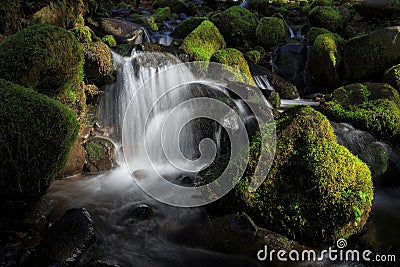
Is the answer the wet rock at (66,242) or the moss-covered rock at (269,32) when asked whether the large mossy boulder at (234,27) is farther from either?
the wet rock at (66,242)

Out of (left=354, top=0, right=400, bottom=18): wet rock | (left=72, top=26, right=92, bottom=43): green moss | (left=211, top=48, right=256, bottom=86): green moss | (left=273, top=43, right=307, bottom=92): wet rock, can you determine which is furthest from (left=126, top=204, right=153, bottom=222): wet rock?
(left=354, top=0, right=400, bottom=18): wet rock

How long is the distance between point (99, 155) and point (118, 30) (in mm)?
5930

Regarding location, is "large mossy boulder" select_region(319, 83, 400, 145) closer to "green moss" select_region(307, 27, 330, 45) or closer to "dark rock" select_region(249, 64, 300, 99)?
"dark rock" select_region(249, 64, 300, 99)

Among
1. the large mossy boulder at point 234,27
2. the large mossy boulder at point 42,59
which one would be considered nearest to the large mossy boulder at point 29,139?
the large mossy boulder at point 42,59

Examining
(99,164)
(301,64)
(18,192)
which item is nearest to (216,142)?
(99,164)

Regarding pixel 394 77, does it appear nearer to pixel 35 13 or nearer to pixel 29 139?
pixel 29 139

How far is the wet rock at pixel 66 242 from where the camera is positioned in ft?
10.9

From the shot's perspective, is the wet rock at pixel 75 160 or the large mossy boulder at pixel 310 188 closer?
the large mossy boulder at pixel 310 188

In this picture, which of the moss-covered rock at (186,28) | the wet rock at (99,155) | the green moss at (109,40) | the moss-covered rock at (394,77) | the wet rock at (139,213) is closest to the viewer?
the wet rock at (139,213)

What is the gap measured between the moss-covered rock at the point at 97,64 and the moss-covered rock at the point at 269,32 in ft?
25.8

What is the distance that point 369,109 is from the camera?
7.80m

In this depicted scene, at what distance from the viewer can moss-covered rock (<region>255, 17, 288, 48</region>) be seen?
13.5 meters

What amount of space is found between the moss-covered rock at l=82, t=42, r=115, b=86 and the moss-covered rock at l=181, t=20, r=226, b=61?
116 inches

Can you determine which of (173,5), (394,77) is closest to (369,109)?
(394,77)
